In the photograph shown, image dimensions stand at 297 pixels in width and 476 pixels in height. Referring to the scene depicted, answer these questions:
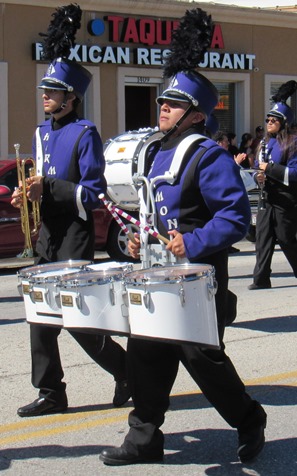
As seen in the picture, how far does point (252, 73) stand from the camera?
23172 millimetres

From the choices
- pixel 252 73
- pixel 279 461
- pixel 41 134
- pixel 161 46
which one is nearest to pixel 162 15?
pixel 161 46

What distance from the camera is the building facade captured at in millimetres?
19297

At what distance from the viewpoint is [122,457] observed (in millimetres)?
4648

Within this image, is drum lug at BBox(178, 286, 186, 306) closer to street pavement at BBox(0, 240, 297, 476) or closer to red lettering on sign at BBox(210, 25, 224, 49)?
street pavement at BBox(0, 240, 297, 476)

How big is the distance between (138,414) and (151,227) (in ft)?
3.06

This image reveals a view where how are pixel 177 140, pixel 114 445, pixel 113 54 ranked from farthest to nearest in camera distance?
pixel 113 54
pixel 114 445
pixel 177 140

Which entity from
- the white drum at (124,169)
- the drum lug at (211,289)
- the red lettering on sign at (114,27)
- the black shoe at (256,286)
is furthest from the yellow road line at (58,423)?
the red lettering on sign at (114,27)

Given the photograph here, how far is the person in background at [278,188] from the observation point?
10.1 m

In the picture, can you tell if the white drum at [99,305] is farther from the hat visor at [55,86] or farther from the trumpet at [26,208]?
the hat visor at [55,86]

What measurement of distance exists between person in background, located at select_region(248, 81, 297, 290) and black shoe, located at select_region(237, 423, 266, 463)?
5.66m

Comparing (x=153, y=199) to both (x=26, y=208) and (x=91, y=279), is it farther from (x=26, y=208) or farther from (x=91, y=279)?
(x=26, y=208)

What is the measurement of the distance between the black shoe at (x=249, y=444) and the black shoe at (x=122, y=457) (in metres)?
0.40

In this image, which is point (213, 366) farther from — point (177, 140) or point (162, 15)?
point (162, 15)

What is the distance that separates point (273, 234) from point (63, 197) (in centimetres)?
535
